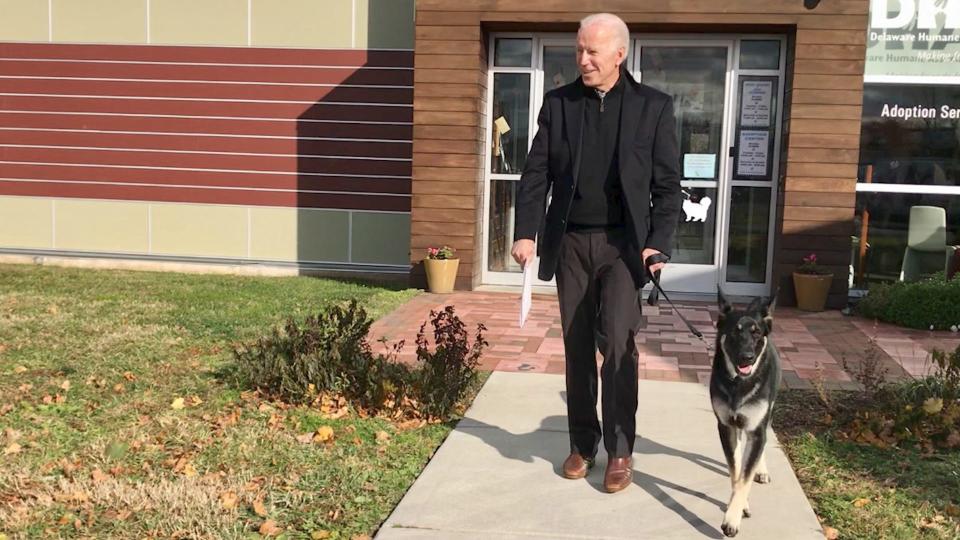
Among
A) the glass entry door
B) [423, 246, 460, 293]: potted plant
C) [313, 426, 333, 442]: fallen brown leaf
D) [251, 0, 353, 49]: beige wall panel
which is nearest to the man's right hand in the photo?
[313, 426, 333, 442]: fallen brown leaf

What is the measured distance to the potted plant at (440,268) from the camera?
9500 millimetres

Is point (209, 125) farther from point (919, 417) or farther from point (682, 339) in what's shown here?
point (919, 417)

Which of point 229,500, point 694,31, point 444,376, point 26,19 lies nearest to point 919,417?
point 444,376

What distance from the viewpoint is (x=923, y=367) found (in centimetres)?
650

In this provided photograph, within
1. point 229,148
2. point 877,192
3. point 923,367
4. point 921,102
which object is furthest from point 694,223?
point 229,148

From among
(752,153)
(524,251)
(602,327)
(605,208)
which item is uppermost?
(752,153)

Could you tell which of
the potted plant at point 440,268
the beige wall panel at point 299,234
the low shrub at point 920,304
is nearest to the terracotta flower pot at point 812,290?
the low shrub at point 920,304

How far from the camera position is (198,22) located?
36.6 ft

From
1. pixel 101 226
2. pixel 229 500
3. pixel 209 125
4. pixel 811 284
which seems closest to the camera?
pixel 229 500

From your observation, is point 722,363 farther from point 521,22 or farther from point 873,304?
point 521,22

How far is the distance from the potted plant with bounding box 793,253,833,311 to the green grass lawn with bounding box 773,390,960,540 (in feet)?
13.0

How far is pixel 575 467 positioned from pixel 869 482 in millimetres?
1321

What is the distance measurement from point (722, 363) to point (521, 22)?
6511 mm

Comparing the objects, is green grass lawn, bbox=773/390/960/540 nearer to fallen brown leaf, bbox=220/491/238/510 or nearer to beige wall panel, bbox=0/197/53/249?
fallen brown leaf, bbox=220/491/238/510
